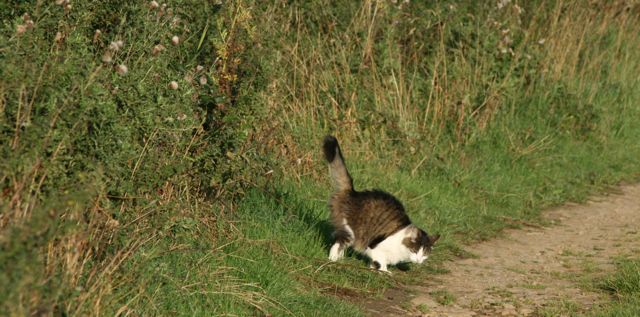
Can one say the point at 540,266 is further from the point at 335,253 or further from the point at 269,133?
the point at 269,133

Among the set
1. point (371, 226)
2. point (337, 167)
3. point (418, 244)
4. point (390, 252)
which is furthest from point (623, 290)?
point (337, 167)

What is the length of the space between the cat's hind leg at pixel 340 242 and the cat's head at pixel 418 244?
39 cm

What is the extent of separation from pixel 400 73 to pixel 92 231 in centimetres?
541

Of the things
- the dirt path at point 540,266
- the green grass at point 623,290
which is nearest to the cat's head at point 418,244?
the dirt path at point 540,266

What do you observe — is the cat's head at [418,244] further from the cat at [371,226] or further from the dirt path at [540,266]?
the dirt path at [540,266]

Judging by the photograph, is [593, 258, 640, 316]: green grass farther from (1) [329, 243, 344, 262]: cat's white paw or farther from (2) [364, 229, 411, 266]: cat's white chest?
(1) [329, 243, 344, 262]: cat's white paw

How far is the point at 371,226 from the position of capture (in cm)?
735

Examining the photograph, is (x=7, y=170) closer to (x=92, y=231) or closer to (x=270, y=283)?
(x=92, y=231)

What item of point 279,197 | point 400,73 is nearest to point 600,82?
point 400,73

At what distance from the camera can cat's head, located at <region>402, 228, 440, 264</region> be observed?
7.31 m

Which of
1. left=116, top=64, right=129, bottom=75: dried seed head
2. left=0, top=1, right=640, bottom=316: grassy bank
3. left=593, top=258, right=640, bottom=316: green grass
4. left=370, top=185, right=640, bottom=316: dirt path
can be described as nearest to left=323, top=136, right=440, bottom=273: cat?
left=0, top=1, right=640, bottom=316: grassy bank

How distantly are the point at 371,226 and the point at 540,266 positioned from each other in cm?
139

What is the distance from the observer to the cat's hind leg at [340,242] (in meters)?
7.15

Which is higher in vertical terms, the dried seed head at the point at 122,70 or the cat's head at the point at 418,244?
the dried seed head at the point at 122,70
